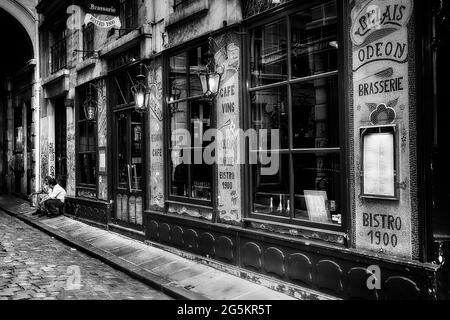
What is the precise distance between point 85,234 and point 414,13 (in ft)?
31.2

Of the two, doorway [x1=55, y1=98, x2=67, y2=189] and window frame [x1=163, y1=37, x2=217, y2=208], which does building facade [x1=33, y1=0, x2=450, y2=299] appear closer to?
window frame [x1=163, y1=37, x2=217, y2=208]

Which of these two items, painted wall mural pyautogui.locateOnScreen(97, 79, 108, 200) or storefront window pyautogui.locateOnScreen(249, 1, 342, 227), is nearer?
storefront window pyautogui.locateOnScreen(249, 1, 342, 227)

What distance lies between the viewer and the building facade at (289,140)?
4789 millimetres

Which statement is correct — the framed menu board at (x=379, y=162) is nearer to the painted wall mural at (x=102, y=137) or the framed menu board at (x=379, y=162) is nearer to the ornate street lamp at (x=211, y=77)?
the ornate street lamp at (x=211, y=77)

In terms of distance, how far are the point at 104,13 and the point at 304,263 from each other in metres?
7.66

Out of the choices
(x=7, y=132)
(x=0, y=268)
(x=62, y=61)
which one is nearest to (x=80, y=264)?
(x=0, y=268)

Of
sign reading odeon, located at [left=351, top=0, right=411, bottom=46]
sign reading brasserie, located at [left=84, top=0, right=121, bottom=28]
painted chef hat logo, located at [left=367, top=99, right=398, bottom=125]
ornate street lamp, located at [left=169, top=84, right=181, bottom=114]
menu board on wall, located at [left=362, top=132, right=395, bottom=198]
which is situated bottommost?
menu board on wall, located at [left=362, top=132, right=395, bottom=198]

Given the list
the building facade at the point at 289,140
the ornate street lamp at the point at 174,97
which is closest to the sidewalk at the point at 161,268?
the building facade at the point at 289,140

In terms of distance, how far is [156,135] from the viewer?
9.72 metres

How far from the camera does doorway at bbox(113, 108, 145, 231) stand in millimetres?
10648

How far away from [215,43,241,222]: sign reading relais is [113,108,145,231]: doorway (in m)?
2.98

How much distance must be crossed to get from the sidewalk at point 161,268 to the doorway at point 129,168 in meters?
0.55

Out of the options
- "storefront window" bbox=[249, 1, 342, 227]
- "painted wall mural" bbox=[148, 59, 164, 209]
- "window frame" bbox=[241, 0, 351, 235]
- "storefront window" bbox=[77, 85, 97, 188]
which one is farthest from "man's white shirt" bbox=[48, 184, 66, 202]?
"storefront window" bbox=[249, 1, 342, 227]

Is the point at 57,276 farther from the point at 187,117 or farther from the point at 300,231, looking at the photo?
the point at 300,231
